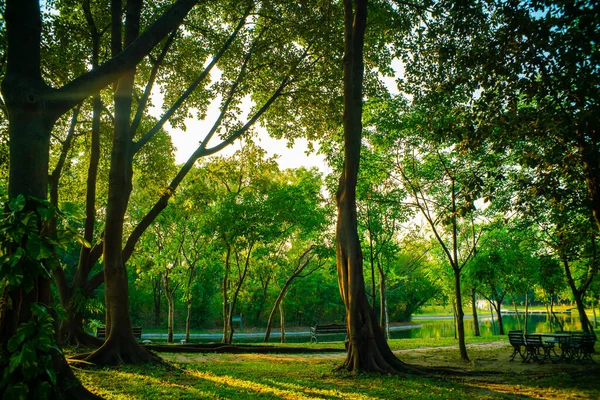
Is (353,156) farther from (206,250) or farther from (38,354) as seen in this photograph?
(206,250)

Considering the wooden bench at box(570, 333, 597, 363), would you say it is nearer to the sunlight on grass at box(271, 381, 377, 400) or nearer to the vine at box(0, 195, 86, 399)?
the sunlight on grass at box(271, 381, 377, 400)

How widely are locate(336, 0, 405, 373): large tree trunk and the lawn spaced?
644 millimetres

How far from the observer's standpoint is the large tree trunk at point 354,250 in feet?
30.5

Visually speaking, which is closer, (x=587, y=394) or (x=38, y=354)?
(x=38, y=354)

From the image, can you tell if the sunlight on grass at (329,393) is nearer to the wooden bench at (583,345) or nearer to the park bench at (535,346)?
the park bench at (535,346)

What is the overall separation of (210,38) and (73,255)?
3298 centimetres

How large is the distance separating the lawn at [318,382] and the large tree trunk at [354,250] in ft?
2.11

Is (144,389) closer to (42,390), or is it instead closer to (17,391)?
(42,390)

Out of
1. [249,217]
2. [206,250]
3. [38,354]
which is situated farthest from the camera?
[206,250]

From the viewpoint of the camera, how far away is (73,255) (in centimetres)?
3744

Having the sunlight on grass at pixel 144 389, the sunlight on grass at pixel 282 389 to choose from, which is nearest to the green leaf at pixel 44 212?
the sunlight on grass at pixel 144 389

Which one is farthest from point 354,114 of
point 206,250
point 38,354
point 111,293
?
point 206,250

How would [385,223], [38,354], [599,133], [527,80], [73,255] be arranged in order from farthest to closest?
[73,255]
[385,223]
[527,80]
[599,133]
[38,354]

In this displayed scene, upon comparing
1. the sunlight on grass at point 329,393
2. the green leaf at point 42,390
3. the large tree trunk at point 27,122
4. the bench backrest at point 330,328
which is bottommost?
the bench backrest at point 330,328
